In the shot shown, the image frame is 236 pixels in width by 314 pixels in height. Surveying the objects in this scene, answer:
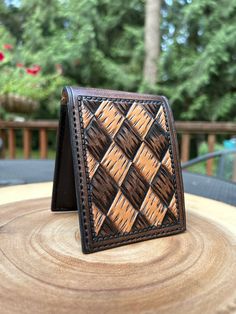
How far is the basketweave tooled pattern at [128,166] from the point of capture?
20.5 inches

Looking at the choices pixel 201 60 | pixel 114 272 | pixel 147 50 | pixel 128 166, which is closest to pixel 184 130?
pixel 128 166

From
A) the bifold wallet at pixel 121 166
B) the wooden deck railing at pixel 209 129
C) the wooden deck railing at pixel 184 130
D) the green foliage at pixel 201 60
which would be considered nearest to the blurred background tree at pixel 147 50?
the green foliage at pixel 201 60

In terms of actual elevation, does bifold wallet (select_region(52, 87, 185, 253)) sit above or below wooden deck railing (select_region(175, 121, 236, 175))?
above

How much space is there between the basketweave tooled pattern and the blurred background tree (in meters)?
4.96

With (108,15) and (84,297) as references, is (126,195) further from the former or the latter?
(108,15)

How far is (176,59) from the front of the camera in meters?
5.76

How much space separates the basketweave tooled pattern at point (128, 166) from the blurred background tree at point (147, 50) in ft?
16.3

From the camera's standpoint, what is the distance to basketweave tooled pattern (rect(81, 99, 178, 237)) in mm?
520

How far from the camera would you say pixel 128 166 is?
560 millimetres

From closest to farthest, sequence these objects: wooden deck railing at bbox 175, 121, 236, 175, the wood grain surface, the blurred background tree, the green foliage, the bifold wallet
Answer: the wood grain surface, the bifold wallet, wooden deck railing at bbox 175, 121, 236, 175, the green foliage, the blurred background tree

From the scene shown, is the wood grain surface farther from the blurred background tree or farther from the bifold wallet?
the blurred background tree

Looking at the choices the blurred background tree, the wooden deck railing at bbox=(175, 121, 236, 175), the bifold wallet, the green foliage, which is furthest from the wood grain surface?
the green foliage

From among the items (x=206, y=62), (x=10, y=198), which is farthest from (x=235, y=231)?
(x=206, y=62)

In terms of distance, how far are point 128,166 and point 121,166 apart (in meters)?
0.02
